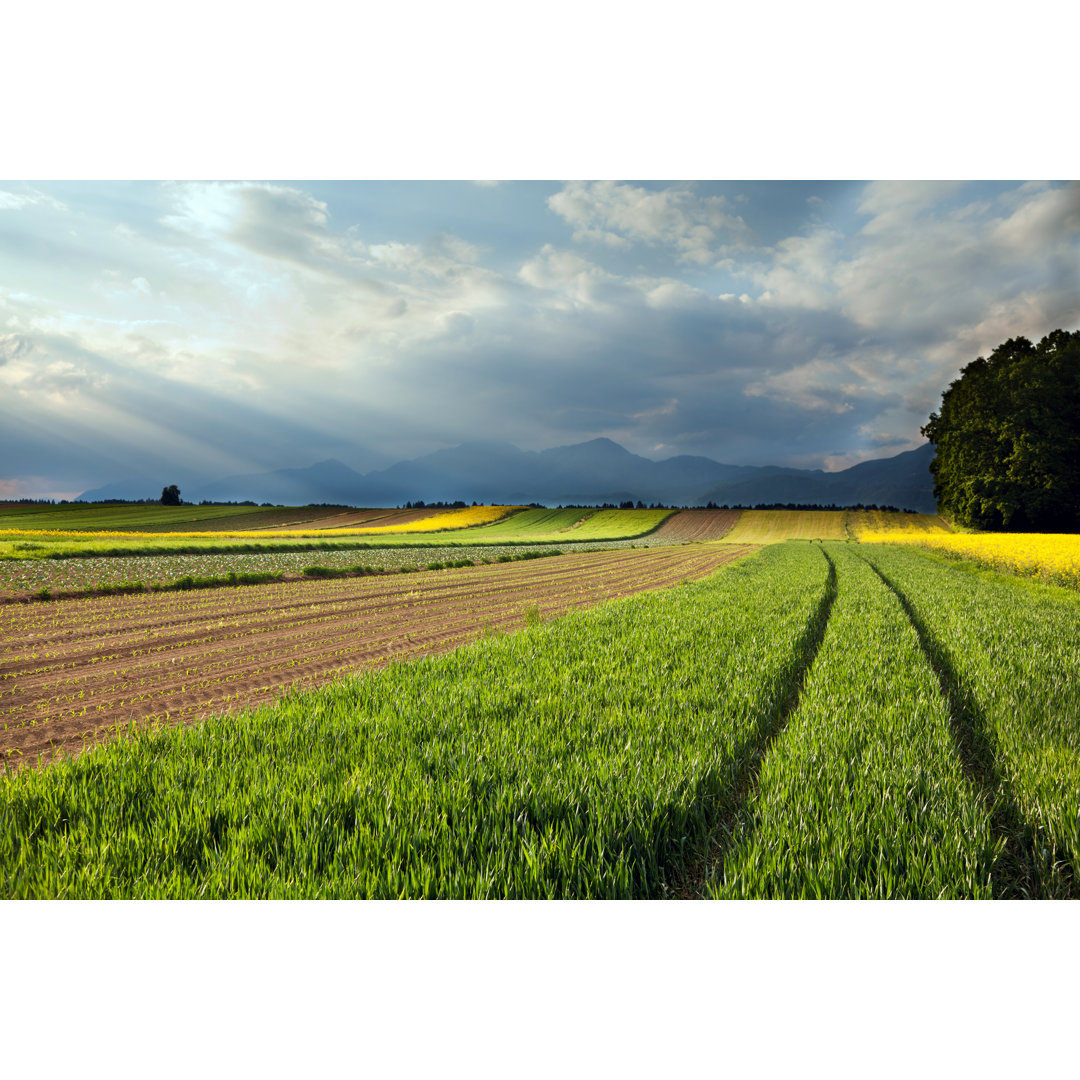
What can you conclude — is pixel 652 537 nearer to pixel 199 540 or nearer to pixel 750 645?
pixel 199 540

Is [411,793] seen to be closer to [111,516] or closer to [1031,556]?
[1031,556]

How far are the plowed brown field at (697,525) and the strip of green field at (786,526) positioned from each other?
5.01ft

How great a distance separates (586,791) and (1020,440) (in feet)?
172

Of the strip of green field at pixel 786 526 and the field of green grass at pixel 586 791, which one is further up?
the strip of green field at pixel 786 526

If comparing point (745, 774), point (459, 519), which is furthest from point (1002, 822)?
point (459, 519)

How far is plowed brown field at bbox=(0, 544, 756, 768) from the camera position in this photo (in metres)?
6.23

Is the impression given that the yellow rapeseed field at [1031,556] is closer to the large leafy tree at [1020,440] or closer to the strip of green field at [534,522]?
the large leafy tree at [1020,440]

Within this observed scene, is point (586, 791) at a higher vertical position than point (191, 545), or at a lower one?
lower

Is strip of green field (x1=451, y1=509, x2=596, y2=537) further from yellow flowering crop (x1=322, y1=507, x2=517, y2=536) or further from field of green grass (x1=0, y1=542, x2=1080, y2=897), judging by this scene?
field of green grass (x1=0, y1=542, x2=1080, y2=897)

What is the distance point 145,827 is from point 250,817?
2.04ft

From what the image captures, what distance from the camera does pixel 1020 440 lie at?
39.5m

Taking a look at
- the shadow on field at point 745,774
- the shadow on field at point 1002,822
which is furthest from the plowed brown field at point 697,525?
the shadow on field at point 1002,822

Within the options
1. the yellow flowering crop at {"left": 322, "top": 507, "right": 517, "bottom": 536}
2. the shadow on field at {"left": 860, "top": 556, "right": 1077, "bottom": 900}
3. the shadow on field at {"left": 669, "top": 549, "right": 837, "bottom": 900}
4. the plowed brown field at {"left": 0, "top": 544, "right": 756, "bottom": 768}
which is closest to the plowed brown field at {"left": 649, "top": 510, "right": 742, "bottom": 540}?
the yellow flowering crop at {"left": 322, "top": 507, "right": 517, "bottom": 536}

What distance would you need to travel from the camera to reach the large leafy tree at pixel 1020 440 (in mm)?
38531
